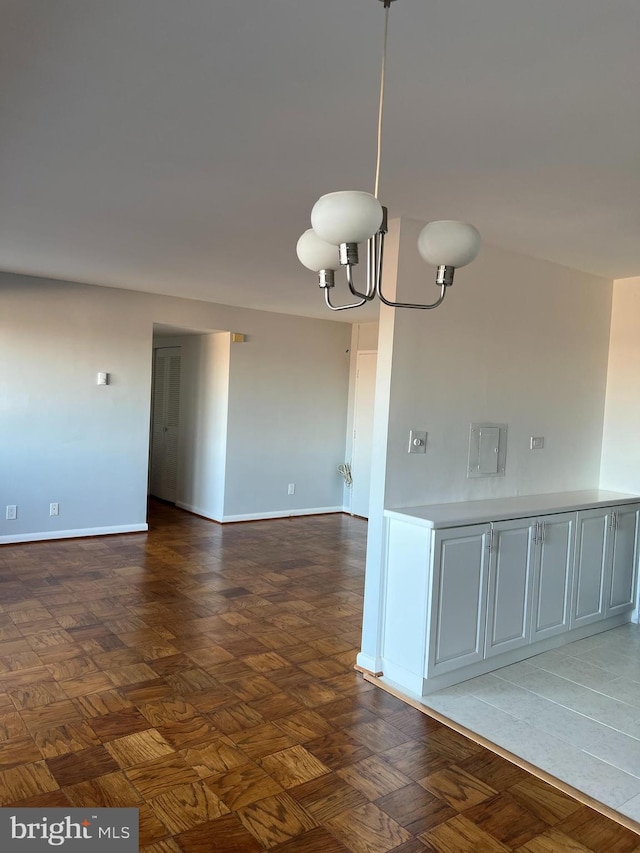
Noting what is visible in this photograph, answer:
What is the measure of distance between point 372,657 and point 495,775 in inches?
36.2

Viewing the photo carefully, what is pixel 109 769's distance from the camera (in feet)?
7.43

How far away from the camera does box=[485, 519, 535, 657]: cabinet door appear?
3.16 m

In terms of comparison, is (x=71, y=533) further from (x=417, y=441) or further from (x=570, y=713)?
(x=570, y=713)

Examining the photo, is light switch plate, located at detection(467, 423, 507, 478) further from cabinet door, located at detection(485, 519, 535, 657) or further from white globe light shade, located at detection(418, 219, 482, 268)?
white globe light shade, located at detection(418, 219, 482, 268)

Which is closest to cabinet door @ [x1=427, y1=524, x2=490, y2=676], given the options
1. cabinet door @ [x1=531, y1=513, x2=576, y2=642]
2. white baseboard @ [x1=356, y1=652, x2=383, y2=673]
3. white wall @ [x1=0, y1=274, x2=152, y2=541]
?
white baseboard @ [x1=356, y1=652, x2=383, y2=673]

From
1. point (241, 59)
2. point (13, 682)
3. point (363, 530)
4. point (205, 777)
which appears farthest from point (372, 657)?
point (363, 530)

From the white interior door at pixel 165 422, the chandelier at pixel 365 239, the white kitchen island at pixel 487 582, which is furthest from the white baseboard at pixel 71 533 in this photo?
the chandelier at pixel 365 239

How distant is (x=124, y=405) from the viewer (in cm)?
599

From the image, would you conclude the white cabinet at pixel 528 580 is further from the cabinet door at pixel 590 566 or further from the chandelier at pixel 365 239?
the chandelier at pixel 365 239

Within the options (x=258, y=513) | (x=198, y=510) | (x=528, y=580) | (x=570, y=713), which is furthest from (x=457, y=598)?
(x=198, y=510)

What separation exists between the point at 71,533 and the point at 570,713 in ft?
15.0

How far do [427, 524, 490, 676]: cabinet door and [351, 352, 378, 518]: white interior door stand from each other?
416cm

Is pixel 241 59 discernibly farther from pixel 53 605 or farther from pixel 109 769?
pixel 53 605

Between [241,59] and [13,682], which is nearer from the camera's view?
[241,59]
